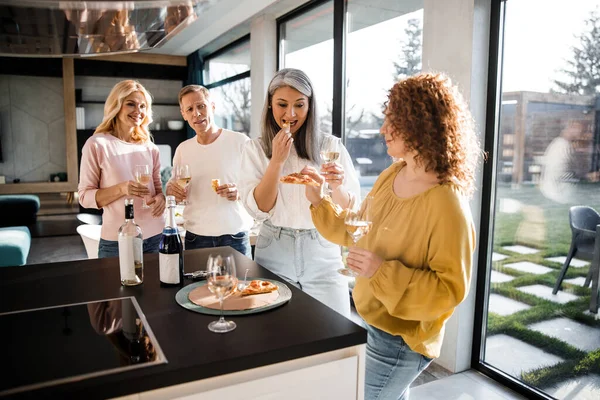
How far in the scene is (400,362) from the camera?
1462 mm

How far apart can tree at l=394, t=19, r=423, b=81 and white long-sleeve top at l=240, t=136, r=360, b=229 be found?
5.29ft

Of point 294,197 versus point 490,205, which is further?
point 490,205

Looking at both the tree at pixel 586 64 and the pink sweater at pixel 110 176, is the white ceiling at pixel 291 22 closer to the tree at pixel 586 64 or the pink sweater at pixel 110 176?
the pink sweater at pixel 110 176

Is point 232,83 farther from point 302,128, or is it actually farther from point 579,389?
point 579,389

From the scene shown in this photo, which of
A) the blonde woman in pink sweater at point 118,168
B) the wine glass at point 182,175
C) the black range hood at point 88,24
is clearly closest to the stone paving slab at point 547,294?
the wine glass at point 182,175

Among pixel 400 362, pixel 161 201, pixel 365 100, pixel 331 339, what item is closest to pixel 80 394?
pixel 331 339

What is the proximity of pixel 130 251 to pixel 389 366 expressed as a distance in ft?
2.94

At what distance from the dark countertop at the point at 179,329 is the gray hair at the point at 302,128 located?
2.05ft

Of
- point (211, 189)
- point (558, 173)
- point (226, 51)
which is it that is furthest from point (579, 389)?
point (226, 51)

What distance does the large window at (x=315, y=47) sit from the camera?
4527mm

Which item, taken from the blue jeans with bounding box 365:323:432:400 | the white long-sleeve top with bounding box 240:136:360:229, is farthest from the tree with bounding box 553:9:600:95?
the blue jeans with bounding box 365:323:432:400

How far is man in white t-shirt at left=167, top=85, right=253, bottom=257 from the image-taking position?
8.25 feet

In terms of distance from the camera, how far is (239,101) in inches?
271

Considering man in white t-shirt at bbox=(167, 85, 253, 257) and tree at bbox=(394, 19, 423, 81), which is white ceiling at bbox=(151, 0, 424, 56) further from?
man in white t-shirt at bbox=(167, 85, 253, 257)
